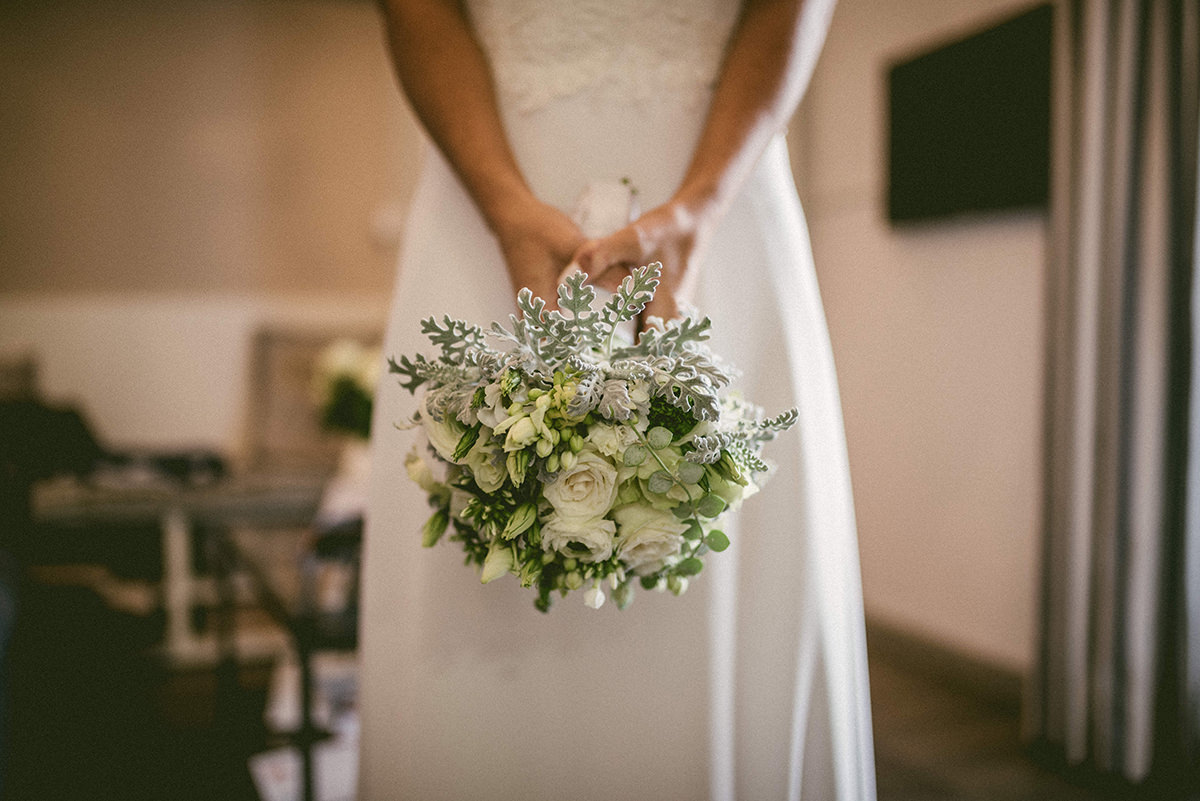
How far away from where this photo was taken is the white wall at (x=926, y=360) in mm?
2979

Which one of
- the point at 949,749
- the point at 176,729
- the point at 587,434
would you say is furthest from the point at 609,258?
the point at 176,729

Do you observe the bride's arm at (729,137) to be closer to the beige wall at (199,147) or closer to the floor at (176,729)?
the floor at (176,729)

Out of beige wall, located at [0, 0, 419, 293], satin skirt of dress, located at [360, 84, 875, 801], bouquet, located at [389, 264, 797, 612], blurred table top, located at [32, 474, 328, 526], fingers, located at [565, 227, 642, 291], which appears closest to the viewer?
bouquet, located at [389, 264, 797, 612]

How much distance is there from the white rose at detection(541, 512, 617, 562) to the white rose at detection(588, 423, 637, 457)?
5 centimetres

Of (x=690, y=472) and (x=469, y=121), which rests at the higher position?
(x=469, y=121)

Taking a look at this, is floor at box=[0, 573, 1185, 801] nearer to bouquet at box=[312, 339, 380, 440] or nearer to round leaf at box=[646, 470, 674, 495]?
bouquet at box=[312, 339, 380, 440]

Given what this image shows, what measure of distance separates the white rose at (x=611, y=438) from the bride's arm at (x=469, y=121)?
20 cm

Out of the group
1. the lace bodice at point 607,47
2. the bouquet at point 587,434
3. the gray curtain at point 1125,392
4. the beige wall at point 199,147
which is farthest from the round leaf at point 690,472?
the beige wall at point 199,147

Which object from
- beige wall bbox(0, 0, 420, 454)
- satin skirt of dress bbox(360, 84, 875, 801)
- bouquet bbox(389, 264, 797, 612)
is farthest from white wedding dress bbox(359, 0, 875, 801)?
beige wall bbox(0, 0, 420, 454)

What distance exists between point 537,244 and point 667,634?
413 millimetres

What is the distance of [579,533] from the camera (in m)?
0.63

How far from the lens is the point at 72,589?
152 inches

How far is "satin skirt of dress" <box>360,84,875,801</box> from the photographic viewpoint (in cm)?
88

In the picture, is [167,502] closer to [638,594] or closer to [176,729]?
[176,729]
